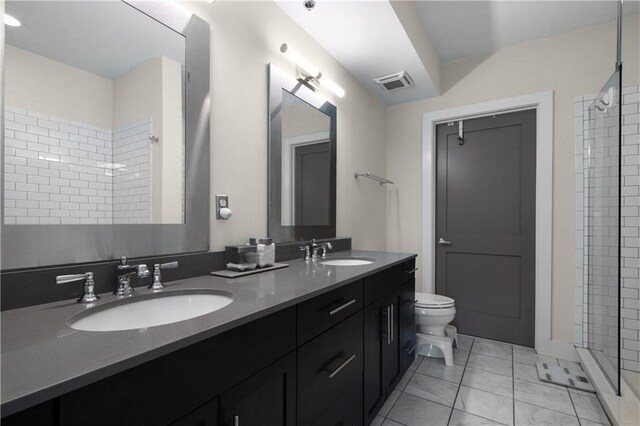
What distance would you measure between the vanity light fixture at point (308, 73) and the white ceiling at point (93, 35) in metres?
0.72

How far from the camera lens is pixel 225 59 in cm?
141

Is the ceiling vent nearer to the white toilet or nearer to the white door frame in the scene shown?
the white door frame

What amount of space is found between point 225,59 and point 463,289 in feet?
8.88

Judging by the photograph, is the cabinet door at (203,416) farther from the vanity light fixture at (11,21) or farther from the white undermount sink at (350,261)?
the white undermount sink at (350,261)

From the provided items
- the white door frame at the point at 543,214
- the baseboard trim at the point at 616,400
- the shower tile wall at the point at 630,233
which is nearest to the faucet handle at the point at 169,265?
the baseboard trim at the point at 616,400

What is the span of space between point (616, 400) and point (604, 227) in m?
1.03

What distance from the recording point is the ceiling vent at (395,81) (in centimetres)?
245

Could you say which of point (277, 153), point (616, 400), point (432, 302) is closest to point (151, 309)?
point (277, 153)

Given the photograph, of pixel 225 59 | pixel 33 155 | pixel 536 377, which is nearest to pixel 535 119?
pixel 536 377

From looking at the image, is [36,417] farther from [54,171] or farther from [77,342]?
[54,171]

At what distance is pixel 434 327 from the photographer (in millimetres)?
2346

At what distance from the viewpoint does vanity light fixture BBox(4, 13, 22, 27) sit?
80 centimetres

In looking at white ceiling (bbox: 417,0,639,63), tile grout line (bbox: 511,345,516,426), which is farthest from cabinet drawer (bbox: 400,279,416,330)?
white ceiling (bbox: 417,0,639,63)

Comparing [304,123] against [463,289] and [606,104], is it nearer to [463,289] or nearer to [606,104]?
[606,104]
